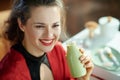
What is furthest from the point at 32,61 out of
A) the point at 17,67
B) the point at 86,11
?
the point at 86,11

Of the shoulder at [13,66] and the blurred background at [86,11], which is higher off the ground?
the shoulder at [13,66]

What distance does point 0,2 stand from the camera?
80.7 inches

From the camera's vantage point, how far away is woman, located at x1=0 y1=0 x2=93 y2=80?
2.87 ft

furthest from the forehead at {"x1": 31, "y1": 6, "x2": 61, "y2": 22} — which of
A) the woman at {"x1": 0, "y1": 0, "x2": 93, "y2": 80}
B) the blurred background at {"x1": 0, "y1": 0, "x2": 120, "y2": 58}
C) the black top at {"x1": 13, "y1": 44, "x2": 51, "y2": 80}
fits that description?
the blurred background at {"x1": 0, "y1": 0, "x2": 120, "y2": 58}

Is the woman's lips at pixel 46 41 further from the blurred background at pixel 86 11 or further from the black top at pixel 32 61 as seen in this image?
the blurred background at pixel 86 11

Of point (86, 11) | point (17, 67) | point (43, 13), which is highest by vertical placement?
point (43, 13)

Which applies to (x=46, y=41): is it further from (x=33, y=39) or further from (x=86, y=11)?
(x=86, y=11)

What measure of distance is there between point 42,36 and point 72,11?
6.56 ft

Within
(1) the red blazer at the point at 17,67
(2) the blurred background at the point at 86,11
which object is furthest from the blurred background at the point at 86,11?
(1) the red blazer at the point at 17,67

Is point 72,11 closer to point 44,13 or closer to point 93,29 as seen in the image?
point 93,29

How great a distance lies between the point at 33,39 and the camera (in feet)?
2.94

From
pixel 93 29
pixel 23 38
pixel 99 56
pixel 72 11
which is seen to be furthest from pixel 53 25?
pixel 72 11

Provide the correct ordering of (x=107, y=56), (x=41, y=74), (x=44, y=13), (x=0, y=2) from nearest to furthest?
(x=44, y=13) < (x=41, y=74) < (x=107, y=56) < (x=0, y=2)

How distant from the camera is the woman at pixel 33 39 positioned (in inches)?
34.4
